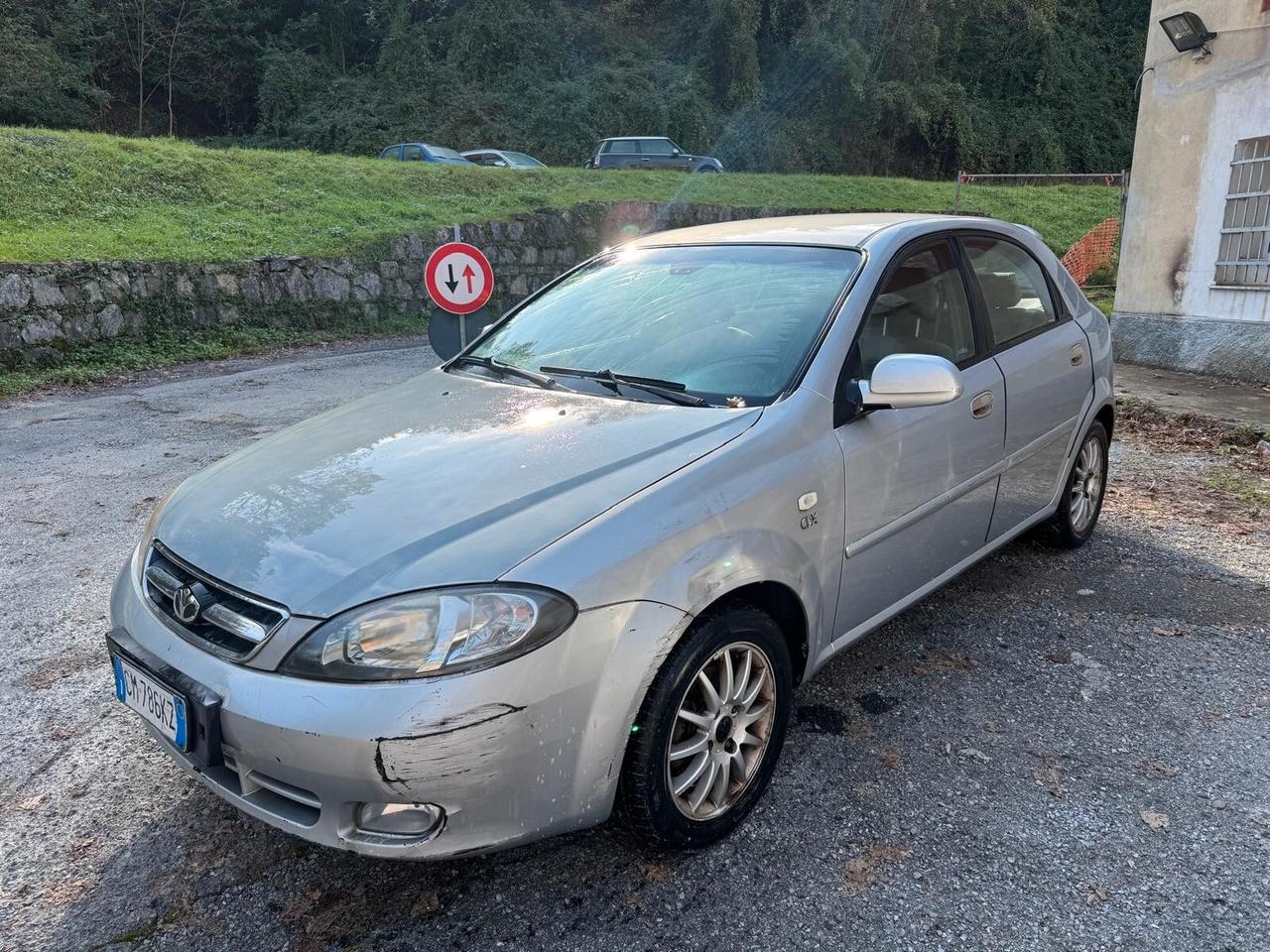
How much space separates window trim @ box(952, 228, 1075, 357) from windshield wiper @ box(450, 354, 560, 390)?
1.70m

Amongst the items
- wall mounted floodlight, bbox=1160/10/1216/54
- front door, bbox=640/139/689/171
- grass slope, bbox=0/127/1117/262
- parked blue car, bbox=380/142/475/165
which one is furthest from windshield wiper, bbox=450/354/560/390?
front door, bbox=640/139/689/171

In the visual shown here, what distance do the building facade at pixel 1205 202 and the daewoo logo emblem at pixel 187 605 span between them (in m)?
9.16

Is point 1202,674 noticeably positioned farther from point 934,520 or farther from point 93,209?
point 93,209

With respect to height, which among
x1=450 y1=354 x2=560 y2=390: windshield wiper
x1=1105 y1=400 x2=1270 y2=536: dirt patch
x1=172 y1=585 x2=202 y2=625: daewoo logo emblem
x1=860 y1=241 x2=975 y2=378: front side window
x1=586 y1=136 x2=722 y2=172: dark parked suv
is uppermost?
x1=586 y1=136 x2=722 y2=172: dark parked suv

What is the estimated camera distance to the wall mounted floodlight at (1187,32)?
8133 mm

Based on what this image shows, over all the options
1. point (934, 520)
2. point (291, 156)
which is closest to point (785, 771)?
point (934, 520)

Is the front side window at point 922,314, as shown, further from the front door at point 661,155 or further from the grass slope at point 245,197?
the front door at point 661,155

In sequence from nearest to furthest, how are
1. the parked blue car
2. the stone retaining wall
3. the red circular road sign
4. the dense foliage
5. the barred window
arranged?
1. the red circular road sign
2. the barred window
3. the stone retaining wall
4. the parked blue car
5. the dense foliage

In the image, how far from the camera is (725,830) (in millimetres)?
2416

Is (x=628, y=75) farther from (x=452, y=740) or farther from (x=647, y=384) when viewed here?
(x=452, y=740)

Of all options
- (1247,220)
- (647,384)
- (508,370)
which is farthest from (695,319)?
(1247,220)

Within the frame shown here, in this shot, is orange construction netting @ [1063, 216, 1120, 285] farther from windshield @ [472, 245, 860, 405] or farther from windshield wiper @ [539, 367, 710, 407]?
windshield wiper @ [539, 367, 710, 407]

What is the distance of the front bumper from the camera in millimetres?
1885

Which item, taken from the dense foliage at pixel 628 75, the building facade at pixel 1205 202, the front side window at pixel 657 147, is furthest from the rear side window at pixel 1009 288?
the dense foliage at pixel 628 75
